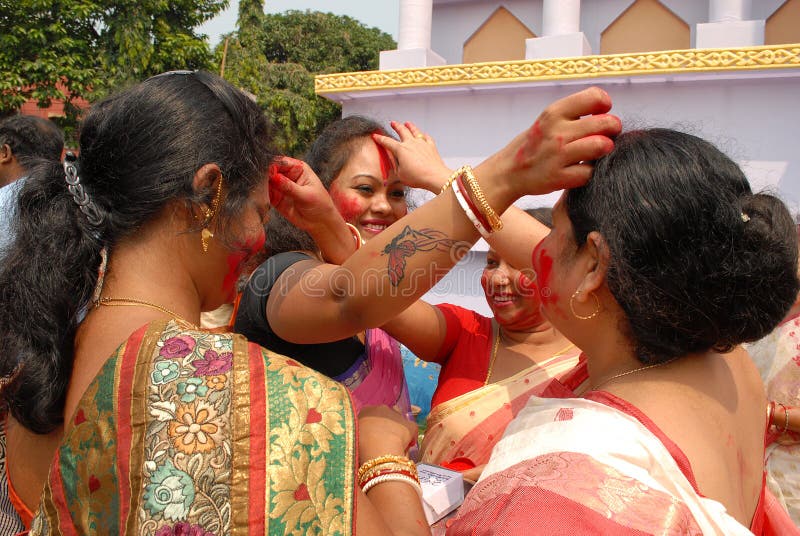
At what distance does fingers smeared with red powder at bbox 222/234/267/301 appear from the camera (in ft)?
5.19

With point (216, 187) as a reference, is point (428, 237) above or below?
below

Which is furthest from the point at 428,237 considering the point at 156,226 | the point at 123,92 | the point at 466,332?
the point at 466,332

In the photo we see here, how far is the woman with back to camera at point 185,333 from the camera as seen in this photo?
1137 mm

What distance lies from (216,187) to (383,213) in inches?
57.9

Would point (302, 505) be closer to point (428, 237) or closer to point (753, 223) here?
point (428, 237)

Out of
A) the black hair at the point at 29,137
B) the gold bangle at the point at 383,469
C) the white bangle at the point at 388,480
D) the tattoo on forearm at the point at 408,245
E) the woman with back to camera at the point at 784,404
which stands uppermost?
the black hair at the point at 29,137

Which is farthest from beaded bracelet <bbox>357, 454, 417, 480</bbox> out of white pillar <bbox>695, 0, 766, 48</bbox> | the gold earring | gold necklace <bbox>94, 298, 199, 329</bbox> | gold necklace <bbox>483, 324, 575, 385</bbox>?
white pillar <bbox>695, 0, 766, 48</bbox>

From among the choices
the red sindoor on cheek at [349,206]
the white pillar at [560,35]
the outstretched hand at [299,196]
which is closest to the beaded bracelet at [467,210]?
the outstretched hand at [299,196]

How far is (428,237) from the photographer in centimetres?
155

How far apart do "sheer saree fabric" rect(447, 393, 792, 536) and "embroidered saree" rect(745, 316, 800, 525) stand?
1856 mm

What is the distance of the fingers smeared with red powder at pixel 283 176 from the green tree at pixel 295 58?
10440 mm

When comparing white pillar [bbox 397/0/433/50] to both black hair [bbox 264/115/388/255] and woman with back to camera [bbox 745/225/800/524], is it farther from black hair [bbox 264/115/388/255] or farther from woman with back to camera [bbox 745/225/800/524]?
woman with back to camera [bbox 745/225/800/524]

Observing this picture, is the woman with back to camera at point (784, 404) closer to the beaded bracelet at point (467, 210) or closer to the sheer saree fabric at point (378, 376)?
the sheer saree fabric at point (378, 376)

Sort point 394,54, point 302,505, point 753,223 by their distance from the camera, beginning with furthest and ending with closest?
1. point 394,54
2. point 753,223
3. point 302,505
